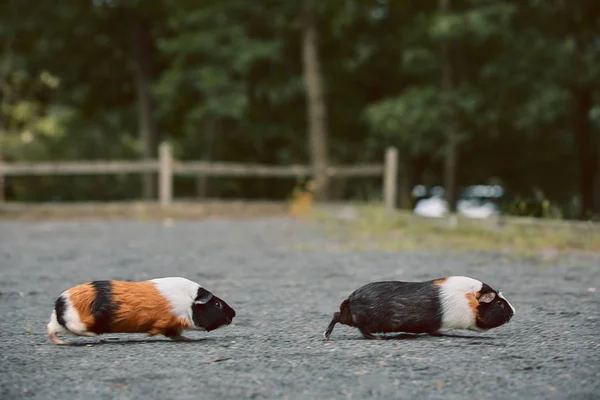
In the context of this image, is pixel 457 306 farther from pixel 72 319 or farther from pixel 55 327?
pixel 55 327

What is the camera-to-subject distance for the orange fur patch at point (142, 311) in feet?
15.5

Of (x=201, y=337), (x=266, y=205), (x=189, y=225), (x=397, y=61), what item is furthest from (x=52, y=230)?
(x=397, y=61)

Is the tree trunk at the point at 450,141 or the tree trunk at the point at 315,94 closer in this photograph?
the tree trunk at the point at 450,141

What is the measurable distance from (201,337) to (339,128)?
2306cm

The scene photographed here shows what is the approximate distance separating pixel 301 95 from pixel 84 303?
→ 2249cm

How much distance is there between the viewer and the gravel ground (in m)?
3.90

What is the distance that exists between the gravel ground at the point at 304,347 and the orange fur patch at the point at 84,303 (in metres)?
0.18

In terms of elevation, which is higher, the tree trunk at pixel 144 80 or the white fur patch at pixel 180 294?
the tree trunk at pixel 144 80

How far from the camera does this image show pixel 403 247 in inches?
457

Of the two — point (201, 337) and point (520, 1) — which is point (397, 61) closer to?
point (520, 1)

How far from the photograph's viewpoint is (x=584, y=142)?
17.6 m

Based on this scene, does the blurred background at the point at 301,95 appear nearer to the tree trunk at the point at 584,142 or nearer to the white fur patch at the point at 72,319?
the tree trunk at the point at 584,142

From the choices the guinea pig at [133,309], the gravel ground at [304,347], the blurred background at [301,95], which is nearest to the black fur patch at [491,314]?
the gravel ground at [304,347]

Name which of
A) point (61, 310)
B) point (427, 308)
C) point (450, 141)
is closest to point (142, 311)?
point (61, 310)
